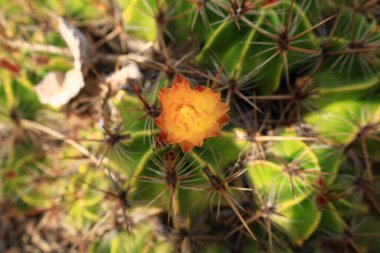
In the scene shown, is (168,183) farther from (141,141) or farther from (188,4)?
(188,4)

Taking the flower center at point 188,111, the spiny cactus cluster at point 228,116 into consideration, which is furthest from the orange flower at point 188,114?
the spiny cactus cluster at point 228,116

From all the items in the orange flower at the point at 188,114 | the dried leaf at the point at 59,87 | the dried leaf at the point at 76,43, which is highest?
the dried leaf at the point at 76,43

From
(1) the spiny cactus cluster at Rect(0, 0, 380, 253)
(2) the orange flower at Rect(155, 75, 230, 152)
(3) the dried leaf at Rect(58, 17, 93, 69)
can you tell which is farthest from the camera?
(3) the dried leaf at Rect(58, 17, 93, 69)

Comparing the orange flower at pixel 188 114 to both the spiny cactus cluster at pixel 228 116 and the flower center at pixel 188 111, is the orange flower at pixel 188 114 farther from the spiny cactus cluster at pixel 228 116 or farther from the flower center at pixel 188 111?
the spiny cactus cluster at pixel 228 116

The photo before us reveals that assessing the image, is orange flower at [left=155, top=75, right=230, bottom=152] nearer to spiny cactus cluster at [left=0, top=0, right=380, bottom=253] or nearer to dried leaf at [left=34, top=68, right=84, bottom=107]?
spiny cactus cluster at [left=0, top=0, right=380, bottom=253]

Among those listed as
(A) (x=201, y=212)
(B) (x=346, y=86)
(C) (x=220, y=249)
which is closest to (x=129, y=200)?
(A) (x=201, y=212)

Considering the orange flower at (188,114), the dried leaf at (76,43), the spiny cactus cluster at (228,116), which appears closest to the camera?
the orange flower at (188,114)

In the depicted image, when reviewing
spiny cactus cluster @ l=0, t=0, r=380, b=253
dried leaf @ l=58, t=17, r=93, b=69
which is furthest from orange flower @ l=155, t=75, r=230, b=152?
dried leaf @ l=58, t=17, r=93, b=69

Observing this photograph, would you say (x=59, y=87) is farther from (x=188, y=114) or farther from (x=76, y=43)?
(x=188, y=114)
